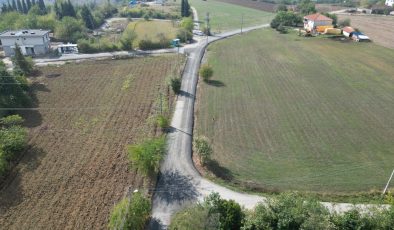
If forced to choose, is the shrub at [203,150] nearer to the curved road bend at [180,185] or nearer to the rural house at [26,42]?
the curved road bend at [180,185]

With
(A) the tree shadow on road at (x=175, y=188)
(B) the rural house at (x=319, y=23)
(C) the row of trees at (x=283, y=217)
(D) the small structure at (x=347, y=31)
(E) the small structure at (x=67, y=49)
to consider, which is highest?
(B) the rural house at (x=319, y=23)

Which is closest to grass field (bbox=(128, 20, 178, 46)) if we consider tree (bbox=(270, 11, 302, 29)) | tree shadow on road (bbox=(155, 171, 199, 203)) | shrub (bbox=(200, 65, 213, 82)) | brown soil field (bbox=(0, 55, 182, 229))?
tree (bbox=(270, 11, 302, 29))

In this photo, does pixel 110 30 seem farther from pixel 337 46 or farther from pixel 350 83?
pixel 350 83

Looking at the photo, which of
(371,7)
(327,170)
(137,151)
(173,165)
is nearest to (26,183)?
(137,151)

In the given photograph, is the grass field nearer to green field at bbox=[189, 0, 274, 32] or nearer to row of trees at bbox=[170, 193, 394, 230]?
green field at bbox=[189, 0, 274, 32]

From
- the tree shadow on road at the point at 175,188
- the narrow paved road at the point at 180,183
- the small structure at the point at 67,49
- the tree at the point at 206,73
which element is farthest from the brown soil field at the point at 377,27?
the small structure at the point at 67,49
